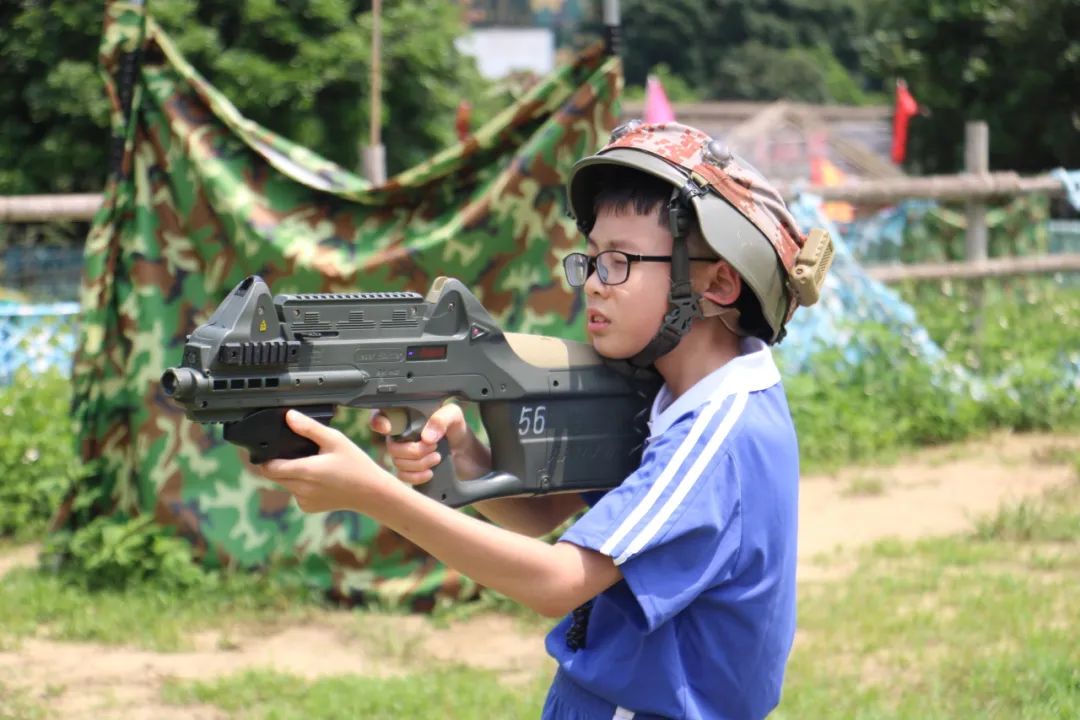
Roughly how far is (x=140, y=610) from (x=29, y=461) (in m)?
1.56

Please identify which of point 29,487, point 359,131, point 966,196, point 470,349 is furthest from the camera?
point 359,131

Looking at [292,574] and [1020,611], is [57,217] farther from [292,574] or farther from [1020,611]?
[1020,611]

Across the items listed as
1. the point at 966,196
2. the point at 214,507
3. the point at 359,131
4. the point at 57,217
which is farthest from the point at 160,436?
the point at 359,131

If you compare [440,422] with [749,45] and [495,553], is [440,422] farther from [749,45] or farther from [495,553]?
[749,45]

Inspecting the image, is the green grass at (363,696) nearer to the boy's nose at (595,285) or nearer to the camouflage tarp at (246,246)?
the camouflage tarp at (246,246)

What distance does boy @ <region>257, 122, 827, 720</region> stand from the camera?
7.30ft

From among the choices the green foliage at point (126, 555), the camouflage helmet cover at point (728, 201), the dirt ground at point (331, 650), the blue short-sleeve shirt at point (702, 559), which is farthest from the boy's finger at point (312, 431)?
the green foliage at point (126, 555)

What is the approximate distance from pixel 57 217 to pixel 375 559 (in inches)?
102

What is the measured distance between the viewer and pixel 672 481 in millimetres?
2270

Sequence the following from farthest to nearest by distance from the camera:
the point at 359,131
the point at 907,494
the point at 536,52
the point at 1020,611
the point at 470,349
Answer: the point at 536,52, the point at 359,131, the point at 907,494, the point at 1020,611, the point at 470,349

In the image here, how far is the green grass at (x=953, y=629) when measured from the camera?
14.1 feet

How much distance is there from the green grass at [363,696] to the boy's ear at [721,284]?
7.07 feet

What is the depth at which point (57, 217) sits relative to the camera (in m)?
6.78

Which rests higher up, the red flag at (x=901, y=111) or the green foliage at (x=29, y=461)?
the red flag at (x=901, y=111)
